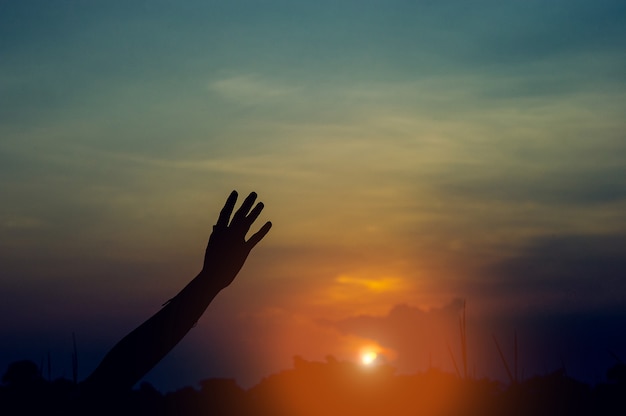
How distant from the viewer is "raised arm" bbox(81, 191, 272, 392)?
23.2 feet

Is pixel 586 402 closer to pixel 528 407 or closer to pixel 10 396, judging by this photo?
pixel 528 407

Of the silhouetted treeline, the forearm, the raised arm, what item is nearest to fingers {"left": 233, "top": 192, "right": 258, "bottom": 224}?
the raised arm

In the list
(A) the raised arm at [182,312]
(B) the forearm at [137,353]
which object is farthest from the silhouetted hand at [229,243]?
(B) the forearm at [137,353]

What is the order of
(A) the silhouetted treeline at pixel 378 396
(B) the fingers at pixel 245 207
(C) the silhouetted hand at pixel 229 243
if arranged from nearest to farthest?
(C) the silhouetted hand at pixel 229 243 < (B) the fingers at pixel 245 207 < (A) the silhouetted treeline at pixel 378 396

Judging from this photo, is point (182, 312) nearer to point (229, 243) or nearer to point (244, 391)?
point (229, 243)

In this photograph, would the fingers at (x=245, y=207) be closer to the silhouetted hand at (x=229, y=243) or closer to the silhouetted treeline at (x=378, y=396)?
the silhouetted hand at (x=229, y=243)

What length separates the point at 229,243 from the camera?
321 inches

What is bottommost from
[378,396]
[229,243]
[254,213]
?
[378,396]

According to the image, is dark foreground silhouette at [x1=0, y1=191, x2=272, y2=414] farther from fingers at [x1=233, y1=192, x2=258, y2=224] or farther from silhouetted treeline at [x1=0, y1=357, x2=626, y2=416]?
silhouetted treeline at [x1=0, y1=357, x2=626, y2=416]

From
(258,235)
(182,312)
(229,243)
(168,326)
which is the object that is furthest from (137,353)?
(258,235)

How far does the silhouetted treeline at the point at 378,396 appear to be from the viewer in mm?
16094

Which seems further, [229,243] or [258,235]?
[258,235]

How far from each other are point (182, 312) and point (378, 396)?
14271 millimetres

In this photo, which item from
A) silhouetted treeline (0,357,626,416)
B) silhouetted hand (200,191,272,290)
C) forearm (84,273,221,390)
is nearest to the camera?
forearm (84,273,221,390)
